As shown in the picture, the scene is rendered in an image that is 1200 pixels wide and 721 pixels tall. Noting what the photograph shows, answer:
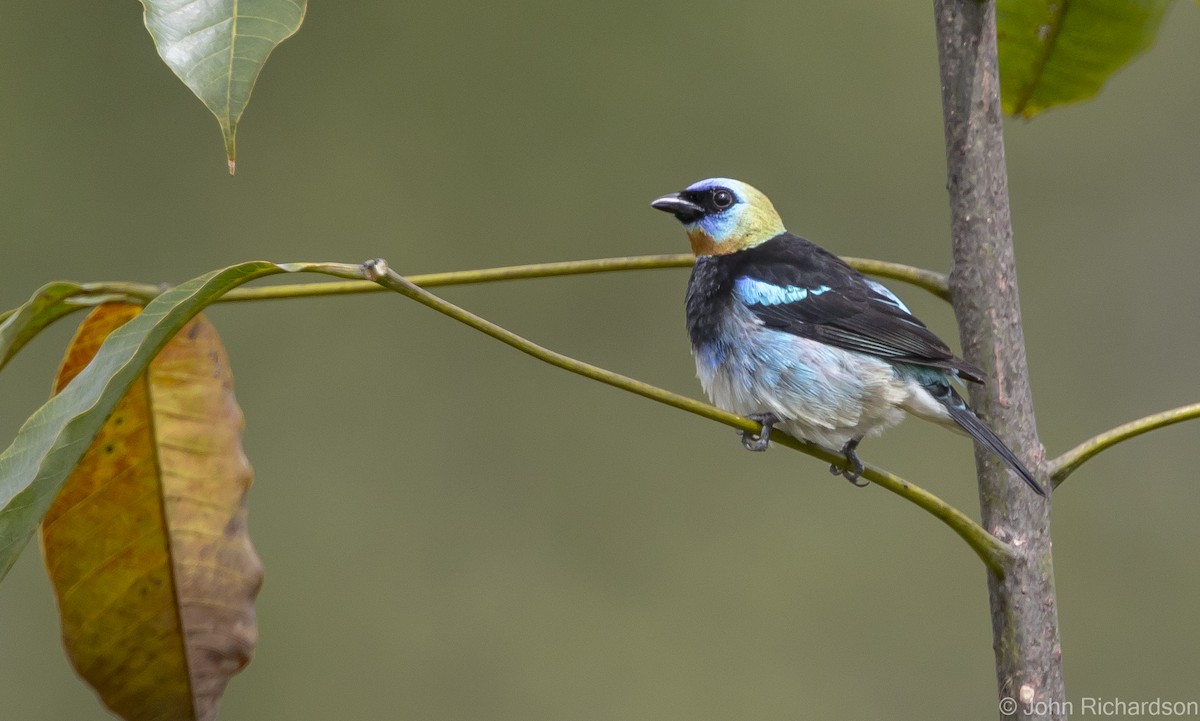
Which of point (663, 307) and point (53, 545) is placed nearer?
point (53, 545)

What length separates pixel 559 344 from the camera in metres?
6.62

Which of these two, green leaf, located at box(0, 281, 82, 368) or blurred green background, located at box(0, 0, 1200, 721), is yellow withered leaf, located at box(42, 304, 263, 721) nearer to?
green leaf, located at box(0, 281, 82, 368)

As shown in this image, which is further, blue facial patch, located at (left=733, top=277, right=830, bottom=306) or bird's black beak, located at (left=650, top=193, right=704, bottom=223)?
bird's black beak, located at (left=650, top=193, right=704, bottom=223)

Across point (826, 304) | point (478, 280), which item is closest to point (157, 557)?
point (478, 280)

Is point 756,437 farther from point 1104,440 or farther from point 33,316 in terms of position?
point 33,316

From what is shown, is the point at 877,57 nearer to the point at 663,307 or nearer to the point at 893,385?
the point at 663,307

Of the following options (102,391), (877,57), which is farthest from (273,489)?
(102,391)

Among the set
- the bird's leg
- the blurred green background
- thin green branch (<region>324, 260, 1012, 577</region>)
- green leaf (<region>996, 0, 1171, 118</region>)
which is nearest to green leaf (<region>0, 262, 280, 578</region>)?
thin green branch (<region>324, 260, 1012, 577</region>)

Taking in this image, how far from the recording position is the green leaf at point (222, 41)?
53.4 inches

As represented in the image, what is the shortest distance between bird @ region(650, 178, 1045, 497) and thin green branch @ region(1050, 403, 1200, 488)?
70 centimetres

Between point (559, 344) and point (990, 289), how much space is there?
195 inches

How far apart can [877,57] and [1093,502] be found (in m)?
2.89

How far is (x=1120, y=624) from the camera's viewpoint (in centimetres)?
627

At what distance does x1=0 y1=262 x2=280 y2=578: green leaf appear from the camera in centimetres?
141
